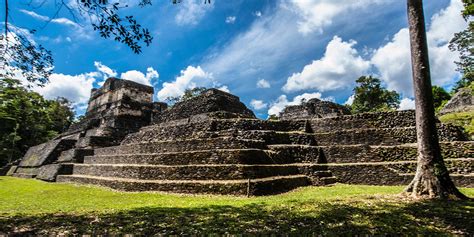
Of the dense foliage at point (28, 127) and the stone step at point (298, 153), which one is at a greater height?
the dense foliage at point (28, 127)

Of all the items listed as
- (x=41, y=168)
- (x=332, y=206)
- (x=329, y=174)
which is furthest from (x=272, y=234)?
(x=41, y=168)

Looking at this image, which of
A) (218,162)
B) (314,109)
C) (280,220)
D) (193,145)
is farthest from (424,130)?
(314,109)

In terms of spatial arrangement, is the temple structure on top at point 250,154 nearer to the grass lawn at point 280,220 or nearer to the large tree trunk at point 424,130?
the grass lawn at point 280,220

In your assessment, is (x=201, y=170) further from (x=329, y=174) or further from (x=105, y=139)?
(x=105, y=139)

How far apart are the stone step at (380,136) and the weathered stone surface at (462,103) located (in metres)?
16.3

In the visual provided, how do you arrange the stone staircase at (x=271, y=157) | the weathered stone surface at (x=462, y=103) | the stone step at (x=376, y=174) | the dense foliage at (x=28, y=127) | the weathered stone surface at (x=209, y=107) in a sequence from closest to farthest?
the stone staircase at (x=271, y=157), the stone step at (x=376, y=174), the weathered stone surface at (x=209, y=107), the weathered stone surface at (x=462, y=103), the dense foliage at (x=28, y=127)

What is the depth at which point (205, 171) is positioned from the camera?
365 inches

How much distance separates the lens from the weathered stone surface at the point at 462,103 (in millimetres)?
23913

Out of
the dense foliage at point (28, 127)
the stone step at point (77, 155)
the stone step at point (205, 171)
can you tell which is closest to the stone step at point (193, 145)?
the stone step at point (205, 171)

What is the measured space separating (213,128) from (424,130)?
769 centimetres

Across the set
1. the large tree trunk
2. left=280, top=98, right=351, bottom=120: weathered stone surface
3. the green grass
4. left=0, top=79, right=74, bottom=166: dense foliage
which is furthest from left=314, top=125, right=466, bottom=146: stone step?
left=0, top=79, right=74, bottom=166: dense foliage

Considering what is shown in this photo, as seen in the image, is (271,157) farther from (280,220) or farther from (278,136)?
(280,220)

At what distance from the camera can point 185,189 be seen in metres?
9.02

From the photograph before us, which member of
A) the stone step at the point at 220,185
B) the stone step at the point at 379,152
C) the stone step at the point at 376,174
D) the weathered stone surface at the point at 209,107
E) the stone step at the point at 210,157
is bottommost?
the stone step at the point at 220,185
